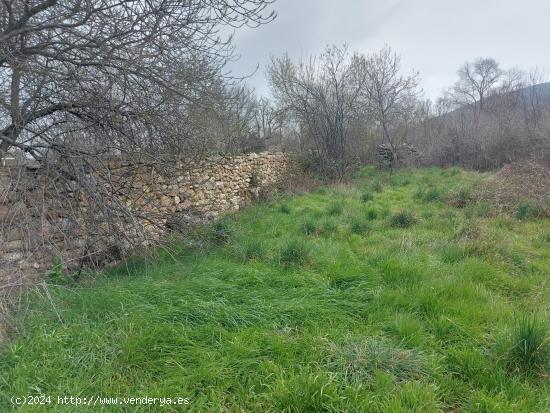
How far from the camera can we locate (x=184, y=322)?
9.43 feet

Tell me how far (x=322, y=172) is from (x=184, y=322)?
11443mm

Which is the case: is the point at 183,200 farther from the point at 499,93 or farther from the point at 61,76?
the point at 499,93

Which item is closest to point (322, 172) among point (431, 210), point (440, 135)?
point (431, 210)

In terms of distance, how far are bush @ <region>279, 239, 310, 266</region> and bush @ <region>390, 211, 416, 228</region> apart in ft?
8.25

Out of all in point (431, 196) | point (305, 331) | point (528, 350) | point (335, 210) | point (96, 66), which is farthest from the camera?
point (431, 196)

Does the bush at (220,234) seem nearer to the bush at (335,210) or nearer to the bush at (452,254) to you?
the bush at (335,210)

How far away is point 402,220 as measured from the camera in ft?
20.0

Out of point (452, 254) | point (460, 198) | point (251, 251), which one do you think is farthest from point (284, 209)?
point (452, 254)

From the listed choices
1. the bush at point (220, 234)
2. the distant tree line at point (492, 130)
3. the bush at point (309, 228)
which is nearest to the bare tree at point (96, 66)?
the bush at point (220, 234)

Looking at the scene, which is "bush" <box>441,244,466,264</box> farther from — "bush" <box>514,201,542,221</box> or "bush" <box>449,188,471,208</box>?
"bush" <box>449,188,471,208</box>

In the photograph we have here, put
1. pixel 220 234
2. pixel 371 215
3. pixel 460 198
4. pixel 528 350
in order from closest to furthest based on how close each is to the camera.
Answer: pixel 528 350
pixel 220 234
pixel 371 215
pixel 460 198

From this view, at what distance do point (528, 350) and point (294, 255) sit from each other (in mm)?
2489

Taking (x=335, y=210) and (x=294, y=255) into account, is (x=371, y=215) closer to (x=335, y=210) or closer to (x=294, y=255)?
(x=335, y=210)

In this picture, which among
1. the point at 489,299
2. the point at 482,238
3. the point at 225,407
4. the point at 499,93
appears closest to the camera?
the point at 225,407
